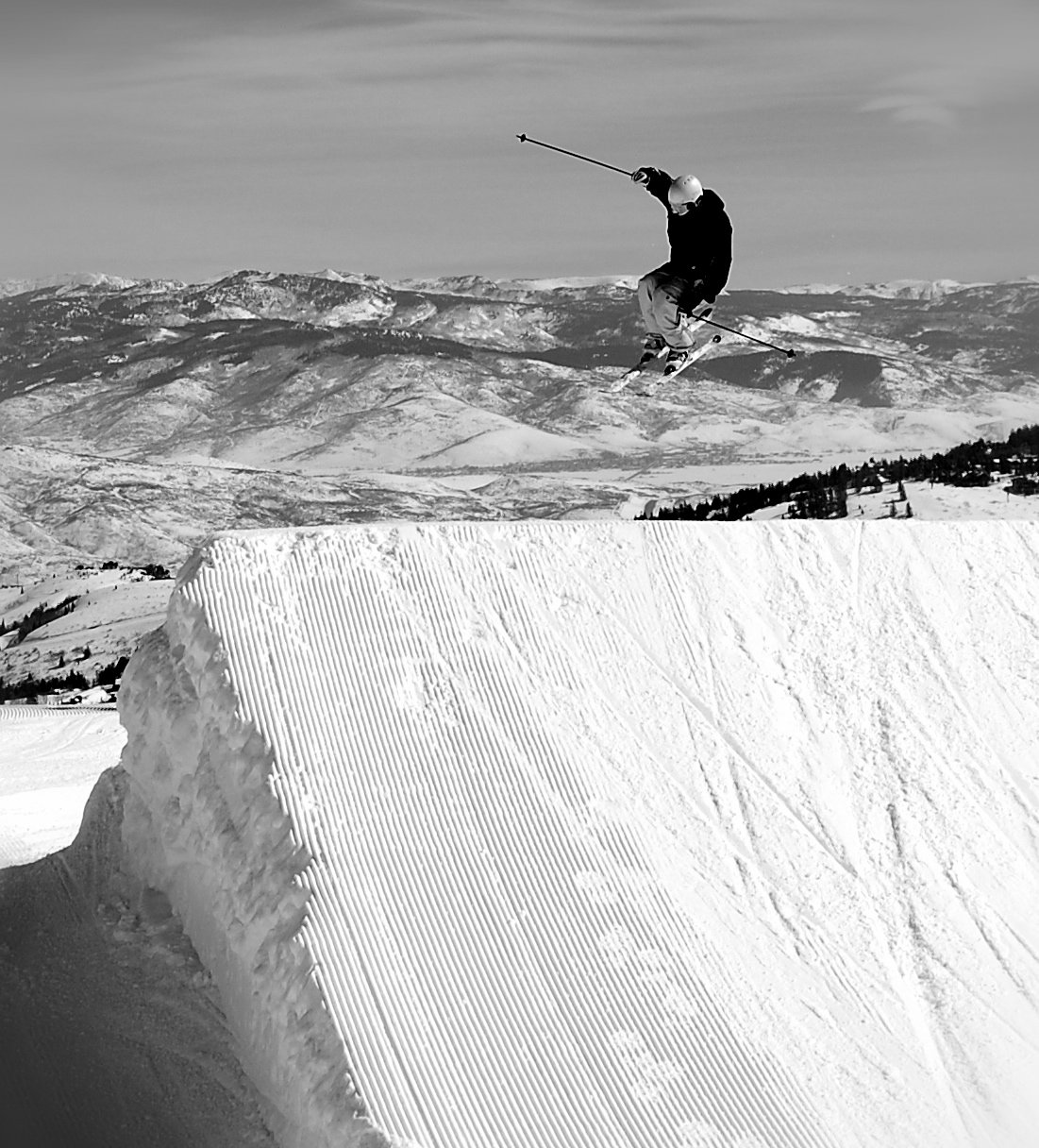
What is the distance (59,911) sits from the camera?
627 inches

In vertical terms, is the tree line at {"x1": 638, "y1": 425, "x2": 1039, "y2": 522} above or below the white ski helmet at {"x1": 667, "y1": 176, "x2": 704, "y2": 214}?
below

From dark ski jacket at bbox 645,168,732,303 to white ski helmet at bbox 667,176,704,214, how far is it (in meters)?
0.14

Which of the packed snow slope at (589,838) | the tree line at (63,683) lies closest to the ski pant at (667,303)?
the packed snow slope at (589,838)

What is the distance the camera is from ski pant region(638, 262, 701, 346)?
17.2 meters

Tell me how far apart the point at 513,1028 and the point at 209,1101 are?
295 cm

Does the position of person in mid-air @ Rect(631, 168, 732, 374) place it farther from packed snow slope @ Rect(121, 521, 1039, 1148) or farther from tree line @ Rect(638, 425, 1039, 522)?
tree line @ Rect(638, 425, 1039, 522)

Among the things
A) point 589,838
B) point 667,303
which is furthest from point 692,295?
point 589,838

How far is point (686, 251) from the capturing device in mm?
16766

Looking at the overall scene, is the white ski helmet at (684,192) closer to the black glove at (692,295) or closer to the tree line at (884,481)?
the black glove at (692,295)

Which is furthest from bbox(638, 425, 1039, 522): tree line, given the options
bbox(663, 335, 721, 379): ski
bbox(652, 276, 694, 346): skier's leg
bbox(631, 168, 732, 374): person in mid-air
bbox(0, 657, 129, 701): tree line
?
bbox(631, 168, 732, 374): person in mid-air

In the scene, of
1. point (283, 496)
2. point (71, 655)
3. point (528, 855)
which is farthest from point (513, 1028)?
point (283, 496)

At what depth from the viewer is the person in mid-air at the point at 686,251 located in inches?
645

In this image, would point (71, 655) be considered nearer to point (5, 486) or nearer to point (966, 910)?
point (966, 910)

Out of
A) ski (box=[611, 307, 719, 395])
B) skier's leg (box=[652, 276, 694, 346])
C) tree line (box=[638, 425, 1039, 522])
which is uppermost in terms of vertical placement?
skier's leg (box=[652, 276, 694, 346])
